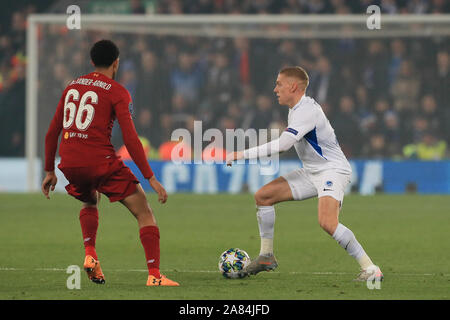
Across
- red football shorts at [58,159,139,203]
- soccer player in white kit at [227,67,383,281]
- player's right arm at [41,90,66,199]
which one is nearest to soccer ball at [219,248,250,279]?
soccer player in white kit at [227,67,383,281]

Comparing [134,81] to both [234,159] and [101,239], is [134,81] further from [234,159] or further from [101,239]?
[234,159]

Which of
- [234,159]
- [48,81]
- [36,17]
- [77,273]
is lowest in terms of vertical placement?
[77,273]

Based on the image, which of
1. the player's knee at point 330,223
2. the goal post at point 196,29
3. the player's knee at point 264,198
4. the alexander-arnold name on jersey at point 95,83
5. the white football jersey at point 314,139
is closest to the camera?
the alexander-arnold name on jersey at point 95,83

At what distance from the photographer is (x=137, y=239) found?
1141 cm

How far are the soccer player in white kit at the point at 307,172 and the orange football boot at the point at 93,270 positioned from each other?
1268mm

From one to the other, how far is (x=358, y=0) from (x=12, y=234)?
44.6 feet

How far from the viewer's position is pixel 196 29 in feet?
69.8

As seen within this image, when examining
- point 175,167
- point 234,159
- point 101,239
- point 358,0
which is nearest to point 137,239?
point 101,239

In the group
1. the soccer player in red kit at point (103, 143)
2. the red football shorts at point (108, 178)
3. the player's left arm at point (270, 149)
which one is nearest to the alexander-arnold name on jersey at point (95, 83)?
the soccer player in red kit at point (103, 143)

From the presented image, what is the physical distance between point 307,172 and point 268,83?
508 inches

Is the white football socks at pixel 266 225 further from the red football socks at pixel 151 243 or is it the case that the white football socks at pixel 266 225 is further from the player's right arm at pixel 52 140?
the player's right arm at pixel 52 140

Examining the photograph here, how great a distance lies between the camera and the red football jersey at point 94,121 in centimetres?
699

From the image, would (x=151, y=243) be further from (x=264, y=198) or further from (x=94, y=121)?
(x=264, y=198)

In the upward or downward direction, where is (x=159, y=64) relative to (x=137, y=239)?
upward
